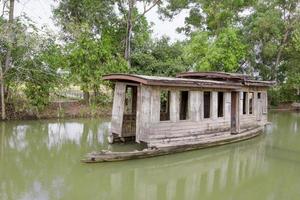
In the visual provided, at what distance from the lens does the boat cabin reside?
30.7 feet

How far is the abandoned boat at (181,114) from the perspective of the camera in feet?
30.5

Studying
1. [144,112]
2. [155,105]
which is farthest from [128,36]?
[144,112]

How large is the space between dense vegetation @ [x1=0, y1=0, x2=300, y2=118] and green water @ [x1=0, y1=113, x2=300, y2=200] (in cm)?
471

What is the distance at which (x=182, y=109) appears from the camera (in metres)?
11.8

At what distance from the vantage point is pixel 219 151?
35.2 feet

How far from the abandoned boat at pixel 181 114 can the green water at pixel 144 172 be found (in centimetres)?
31

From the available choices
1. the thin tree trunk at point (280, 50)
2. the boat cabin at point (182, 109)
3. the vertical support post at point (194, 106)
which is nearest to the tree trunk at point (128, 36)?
the boat cabin at point (182, 109)

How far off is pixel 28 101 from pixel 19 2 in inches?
189

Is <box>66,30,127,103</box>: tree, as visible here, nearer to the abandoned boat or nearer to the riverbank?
the riverbank

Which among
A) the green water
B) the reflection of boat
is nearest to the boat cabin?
the reflection of boat

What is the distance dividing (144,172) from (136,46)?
49.1 ft

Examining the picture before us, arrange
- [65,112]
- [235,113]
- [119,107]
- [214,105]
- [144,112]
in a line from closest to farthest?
[144,112], [119,107], [214,105], [235,113], [65,112]

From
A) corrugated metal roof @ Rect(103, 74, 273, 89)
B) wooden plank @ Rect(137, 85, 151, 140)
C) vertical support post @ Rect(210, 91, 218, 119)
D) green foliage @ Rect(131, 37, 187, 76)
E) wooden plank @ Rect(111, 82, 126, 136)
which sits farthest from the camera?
green foliage @ Rect(131, 37, 187, 76)

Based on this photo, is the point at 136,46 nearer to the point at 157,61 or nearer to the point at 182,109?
the point at 157,61
